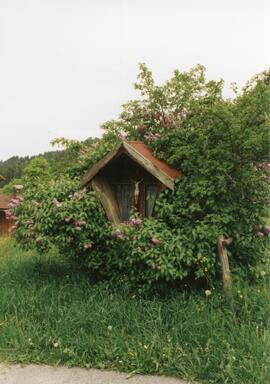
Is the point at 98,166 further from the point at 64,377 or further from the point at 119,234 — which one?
the point at 64,377

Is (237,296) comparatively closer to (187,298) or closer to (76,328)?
(187,298)

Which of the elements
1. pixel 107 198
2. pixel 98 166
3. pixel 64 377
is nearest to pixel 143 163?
pixel 98 166

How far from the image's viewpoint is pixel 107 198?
21.3ft

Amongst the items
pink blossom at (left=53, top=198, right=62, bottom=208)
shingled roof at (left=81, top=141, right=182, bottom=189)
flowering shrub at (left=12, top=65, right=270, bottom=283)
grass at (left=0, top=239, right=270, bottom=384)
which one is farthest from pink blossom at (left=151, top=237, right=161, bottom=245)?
pink blossom at (left=53, top=198, right=62, bottom=208)

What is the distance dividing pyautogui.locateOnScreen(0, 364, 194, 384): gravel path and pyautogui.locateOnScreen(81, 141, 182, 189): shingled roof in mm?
2669

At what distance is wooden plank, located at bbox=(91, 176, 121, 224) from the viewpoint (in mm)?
6336

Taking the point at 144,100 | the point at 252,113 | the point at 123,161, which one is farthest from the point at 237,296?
the point at 144,100

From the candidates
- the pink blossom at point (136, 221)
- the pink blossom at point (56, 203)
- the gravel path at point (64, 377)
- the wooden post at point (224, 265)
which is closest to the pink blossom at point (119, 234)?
the pink blossom at point (136, 221)

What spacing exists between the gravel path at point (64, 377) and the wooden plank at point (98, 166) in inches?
118

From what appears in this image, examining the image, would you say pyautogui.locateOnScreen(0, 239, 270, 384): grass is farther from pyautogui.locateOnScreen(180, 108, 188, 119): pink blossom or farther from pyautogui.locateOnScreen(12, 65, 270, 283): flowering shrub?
pyautogui.locateOnScreen(180, 108, 188, 119): pink blossom

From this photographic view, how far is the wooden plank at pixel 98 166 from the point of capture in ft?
20.2

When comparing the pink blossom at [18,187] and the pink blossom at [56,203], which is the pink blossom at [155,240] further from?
the pink blossom at [18,187]

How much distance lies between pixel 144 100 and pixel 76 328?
175 inches

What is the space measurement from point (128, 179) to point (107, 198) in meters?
0.51
